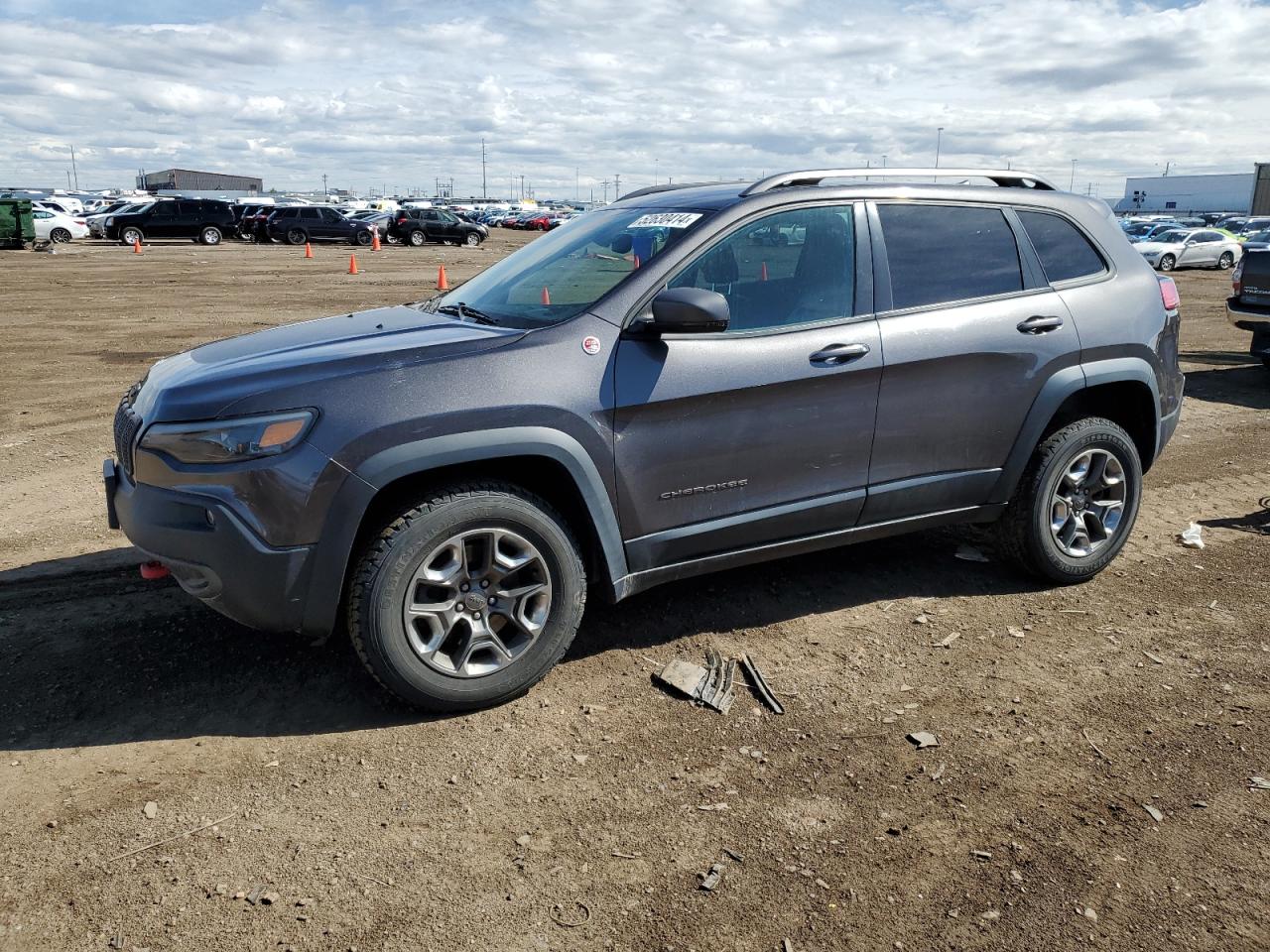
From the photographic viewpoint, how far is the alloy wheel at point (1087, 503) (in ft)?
16.1

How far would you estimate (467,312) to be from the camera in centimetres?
438

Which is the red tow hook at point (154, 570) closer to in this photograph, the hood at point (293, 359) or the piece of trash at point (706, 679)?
the hood at point (293, 359)

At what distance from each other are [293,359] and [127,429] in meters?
0.71

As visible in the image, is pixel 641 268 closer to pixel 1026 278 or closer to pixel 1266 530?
pixel 1026 278

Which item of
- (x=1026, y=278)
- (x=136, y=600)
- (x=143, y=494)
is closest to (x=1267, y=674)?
(x=1026, y=278)

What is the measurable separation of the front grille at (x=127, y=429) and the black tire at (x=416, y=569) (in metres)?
0.95

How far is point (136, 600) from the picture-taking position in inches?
184

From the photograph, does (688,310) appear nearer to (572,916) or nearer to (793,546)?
(793,546)

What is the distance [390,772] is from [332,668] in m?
0.83

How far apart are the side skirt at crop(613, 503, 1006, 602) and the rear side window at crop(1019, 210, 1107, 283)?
1.15 meters

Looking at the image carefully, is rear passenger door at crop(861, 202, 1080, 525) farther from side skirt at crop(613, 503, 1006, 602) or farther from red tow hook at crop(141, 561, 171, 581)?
red tow hook at crop(141, 561, 171, 581)

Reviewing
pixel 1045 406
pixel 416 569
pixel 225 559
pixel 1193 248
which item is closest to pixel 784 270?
pixel 1045 406

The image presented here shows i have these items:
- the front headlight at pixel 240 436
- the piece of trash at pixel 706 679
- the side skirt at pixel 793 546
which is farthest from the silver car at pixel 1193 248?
the front headlight at pixel 240 436

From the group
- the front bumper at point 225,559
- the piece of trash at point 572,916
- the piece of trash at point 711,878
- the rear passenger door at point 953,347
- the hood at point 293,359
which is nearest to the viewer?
the piece of trash at point 572,916
